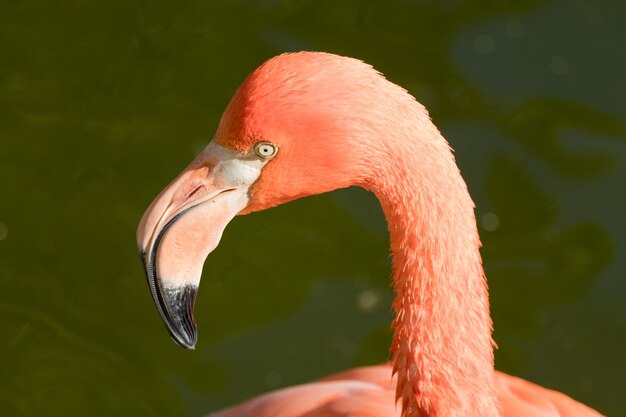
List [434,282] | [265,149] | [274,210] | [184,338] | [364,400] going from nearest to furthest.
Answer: [265,149]
[434,282]
[184,338]
[364,400]
[274,210]

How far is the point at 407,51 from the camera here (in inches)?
196

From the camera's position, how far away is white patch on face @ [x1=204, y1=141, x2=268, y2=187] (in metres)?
2.45

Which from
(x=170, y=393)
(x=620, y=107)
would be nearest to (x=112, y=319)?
(x=170, y=393)

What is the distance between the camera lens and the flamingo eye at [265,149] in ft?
7.84

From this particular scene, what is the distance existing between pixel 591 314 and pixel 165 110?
7.30ft

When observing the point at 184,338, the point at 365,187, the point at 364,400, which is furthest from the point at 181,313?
the point at 364,400

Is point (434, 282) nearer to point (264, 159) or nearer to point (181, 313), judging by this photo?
point (264, 159)

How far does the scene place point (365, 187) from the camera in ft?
8.37

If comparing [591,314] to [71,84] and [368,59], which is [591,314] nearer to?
[368,59]

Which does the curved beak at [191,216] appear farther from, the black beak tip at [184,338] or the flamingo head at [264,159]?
the black beak tip at [184,338]

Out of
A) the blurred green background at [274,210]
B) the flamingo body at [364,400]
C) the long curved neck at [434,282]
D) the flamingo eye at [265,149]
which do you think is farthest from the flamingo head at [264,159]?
the blurred green background at [274,210]

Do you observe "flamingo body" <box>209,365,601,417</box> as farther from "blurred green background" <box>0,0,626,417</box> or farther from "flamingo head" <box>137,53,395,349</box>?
"blurred green background" <box>0,0,626,417</box>

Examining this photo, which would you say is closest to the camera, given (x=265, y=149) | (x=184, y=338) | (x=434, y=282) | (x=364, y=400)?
(x=265, y=149)

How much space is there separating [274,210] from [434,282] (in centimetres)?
217
